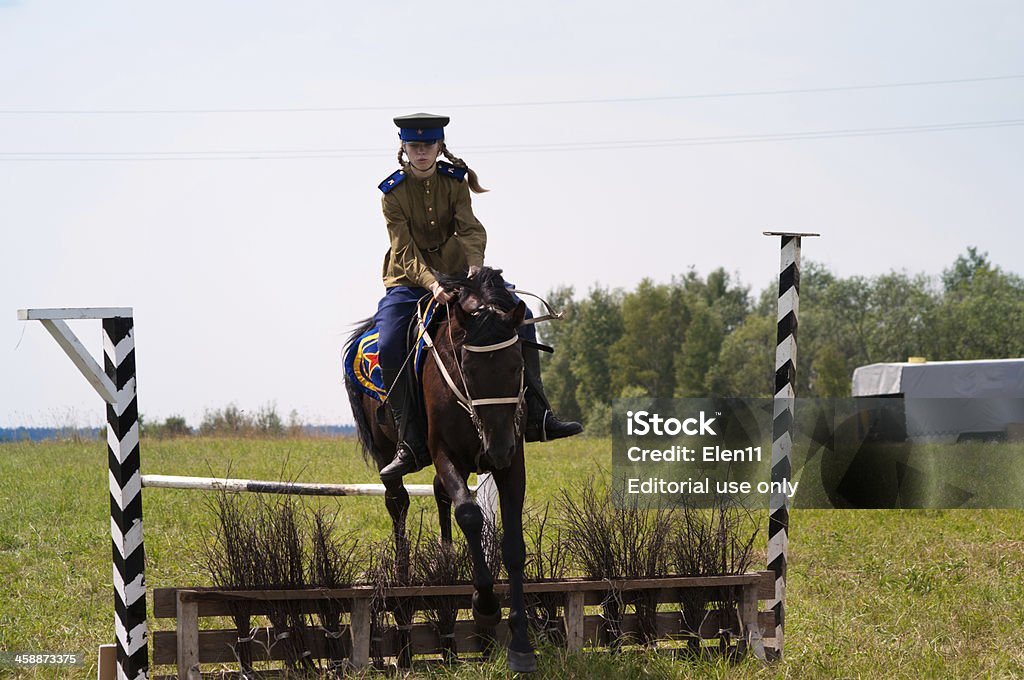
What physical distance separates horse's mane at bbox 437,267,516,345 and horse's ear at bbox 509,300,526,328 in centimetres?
4

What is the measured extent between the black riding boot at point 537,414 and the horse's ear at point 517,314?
1.85ft

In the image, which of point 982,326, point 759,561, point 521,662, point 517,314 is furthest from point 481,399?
point 982,326

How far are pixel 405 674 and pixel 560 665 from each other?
3.07ft

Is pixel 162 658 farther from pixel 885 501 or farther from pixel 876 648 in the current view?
pixel 885 501

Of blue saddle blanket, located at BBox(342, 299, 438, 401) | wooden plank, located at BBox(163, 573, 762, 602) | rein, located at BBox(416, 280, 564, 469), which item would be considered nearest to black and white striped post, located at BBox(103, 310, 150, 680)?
wooden plank, located at BBox(163, 573, 762, 602)

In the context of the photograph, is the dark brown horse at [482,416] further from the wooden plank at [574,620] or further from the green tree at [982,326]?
the green tree at [982,326]

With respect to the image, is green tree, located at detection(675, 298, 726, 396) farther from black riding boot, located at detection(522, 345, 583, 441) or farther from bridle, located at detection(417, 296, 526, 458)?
bridle, located at detection(417, 296, 526, 458)

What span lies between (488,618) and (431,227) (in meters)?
2.79

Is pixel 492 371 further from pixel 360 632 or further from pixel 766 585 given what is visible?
pixel 766 585

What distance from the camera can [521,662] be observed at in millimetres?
6195

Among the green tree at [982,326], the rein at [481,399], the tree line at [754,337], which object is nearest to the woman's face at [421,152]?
the rein at [481,399]

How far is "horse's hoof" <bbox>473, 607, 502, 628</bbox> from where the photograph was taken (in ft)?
21.5

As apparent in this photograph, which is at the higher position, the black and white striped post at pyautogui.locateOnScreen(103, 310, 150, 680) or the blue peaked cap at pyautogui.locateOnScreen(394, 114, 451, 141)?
the blue peaked cap at pyautogui.locateOnScreen(394, 114, 451, 141)

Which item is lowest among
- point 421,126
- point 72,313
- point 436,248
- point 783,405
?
point 783,405
